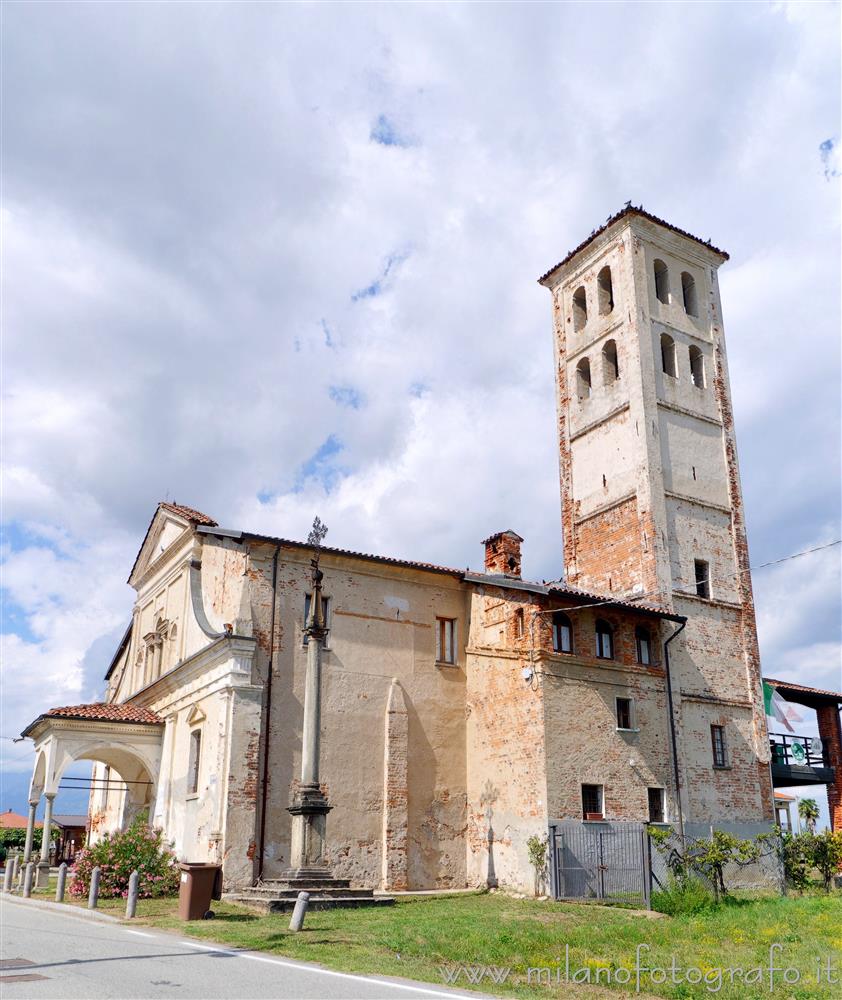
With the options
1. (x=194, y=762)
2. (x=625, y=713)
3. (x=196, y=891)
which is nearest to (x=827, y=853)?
(x=625, y=713)

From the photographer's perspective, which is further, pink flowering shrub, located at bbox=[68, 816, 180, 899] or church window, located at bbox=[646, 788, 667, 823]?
church window, located at bbox=[646, 788, 667, 823]

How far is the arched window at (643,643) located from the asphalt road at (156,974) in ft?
48.4

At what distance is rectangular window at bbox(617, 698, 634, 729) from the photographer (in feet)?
74.9

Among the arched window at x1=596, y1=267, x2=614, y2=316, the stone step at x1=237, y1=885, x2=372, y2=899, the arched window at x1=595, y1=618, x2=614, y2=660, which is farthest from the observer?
the arched window at x1=596, y1=267, x2=614, y2=316

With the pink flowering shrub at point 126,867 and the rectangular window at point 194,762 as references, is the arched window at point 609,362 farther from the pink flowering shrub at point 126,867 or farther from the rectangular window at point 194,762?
the pink flowering shrub at point 126,867

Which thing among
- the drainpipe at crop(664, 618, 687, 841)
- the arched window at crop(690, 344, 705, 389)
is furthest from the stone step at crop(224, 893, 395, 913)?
the arched window at crop(690, 344, 705, 389)

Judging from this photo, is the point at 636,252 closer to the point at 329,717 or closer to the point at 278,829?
the point at 329,717

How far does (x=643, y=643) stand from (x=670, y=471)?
6177 mm

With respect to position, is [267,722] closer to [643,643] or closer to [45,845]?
[45,845]

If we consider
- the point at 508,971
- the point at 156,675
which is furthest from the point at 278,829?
the point at 508,971

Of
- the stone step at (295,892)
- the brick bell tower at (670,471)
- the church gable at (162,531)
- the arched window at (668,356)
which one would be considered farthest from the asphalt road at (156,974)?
the arched window at (668,356)

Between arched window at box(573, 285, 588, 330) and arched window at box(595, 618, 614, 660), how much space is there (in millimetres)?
12981

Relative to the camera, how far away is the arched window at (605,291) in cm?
3130

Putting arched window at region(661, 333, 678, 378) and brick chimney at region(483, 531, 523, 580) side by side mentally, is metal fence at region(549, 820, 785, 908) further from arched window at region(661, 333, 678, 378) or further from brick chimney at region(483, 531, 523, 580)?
arched window at region(661, 333, 678, 378)
